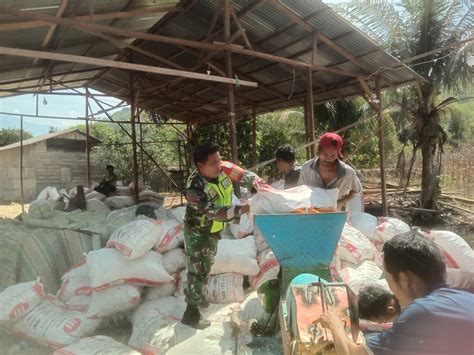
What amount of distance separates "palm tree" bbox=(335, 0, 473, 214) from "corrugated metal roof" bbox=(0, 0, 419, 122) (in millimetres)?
3510

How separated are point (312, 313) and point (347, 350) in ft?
0.83

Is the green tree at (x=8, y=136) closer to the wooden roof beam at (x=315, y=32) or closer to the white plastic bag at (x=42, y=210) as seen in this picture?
the white plastic bag at (x=42, y=210)

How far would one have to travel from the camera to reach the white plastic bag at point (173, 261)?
361cm

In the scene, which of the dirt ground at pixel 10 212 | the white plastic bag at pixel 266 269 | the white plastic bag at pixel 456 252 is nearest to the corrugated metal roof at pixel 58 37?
the white plastic bag at pixel 266 269

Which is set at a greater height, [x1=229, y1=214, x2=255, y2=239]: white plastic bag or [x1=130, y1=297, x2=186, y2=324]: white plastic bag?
[x1=229, y1=214, x2=255, y2=239]: white plastic bag

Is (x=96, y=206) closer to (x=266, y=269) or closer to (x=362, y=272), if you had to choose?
(x=266, y=269)

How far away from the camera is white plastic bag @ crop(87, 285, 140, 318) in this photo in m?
3.04

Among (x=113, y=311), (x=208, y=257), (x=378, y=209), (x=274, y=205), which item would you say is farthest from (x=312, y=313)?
(x=378, y=209)

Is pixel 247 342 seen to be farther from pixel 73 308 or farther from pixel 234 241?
pixel 73 308

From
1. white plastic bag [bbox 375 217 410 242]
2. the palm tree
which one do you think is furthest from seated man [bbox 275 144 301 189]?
the palm tree

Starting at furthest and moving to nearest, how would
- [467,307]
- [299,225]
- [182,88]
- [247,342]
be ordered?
[182,88] < [247,342] < [299,225] < [467,307]

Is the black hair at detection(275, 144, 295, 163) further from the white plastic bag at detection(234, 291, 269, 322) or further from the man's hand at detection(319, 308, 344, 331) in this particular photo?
the man's hand at detection(319, 308, 344, 331)

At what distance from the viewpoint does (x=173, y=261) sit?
12.0ft

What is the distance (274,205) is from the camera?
103 inches
